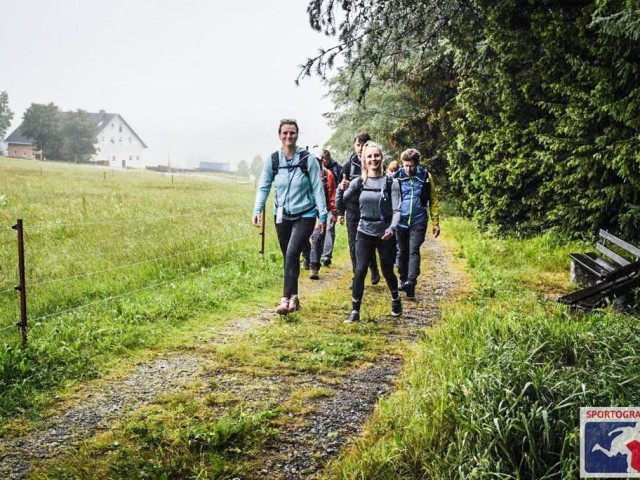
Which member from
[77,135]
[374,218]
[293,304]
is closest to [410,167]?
[374,218]

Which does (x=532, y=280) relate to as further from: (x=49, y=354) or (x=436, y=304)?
(x=49, y=354)

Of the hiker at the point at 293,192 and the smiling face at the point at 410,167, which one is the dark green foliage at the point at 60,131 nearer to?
the smiling face at the point at 410,167

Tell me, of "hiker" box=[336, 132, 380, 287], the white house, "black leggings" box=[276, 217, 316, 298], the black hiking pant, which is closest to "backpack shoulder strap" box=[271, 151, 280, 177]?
"black leggings" box=[276, 217, 316, 298]

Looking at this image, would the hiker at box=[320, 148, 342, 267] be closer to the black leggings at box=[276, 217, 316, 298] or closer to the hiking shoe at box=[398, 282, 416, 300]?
the hiking shoe at box=[398, 282, 416, 300]

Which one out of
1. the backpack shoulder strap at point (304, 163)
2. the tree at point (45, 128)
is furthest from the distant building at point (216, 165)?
the backpack shoulder strap at point (304, 163)

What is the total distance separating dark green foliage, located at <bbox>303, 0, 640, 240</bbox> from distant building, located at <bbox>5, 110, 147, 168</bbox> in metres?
89.0

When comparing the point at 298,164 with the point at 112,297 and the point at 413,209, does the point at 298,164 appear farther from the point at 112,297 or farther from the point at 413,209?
the point at 112,297

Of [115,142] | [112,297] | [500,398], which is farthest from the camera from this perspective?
[115,142]

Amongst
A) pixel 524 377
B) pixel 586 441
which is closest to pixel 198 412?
pixel 524 377

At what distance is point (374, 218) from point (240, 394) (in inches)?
114

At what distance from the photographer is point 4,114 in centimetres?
9838

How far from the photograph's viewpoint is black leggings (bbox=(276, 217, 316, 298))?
641 cm

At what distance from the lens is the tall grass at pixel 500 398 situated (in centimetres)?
288

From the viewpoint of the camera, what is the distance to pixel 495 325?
491 cm
